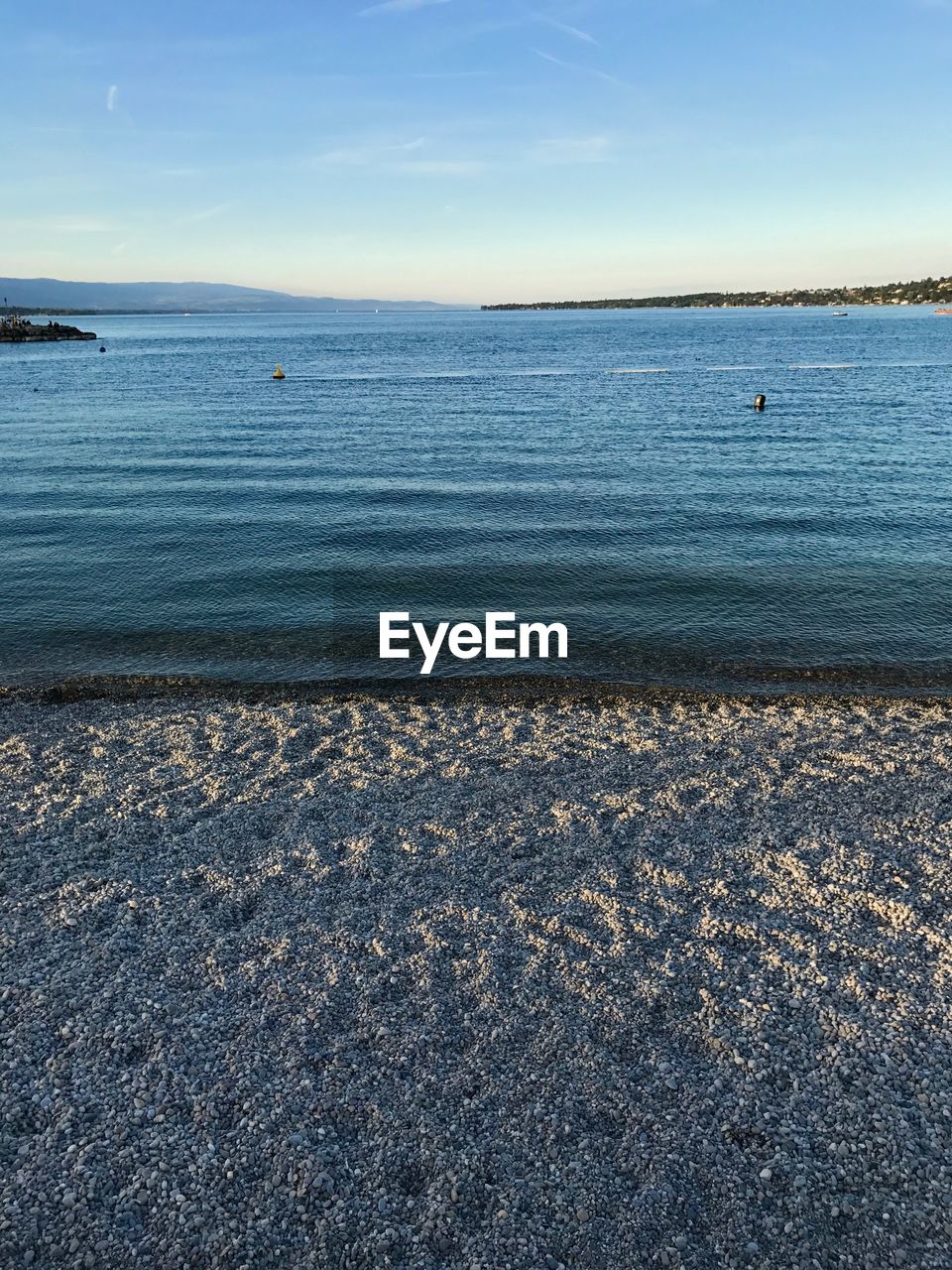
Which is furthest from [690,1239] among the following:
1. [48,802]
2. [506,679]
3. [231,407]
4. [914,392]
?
[914,392]

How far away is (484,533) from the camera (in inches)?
977

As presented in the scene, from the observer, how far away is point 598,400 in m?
53.0

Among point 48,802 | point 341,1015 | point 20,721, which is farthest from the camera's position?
point 20,721

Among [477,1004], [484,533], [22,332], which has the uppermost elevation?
[22,332]

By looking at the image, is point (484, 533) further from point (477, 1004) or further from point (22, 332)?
point (22, 332)

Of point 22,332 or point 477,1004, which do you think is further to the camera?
point 22,332

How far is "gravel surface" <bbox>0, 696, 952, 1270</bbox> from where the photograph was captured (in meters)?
5.97

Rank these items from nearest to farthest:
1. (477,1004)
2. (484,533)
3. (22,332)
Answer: (477,1004)
(484,533)
(22,332)

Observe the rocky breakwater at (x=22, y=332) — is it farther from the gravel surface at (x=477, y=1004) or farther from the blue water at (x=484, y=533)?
the gravel surface at (x=477, y=1004)

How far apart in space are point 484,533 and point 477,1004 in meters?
18.2

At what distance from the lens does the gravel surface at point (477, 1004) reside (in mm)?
5969

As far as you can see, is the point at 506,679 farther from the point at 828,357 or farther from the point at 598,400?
the point at 828,357

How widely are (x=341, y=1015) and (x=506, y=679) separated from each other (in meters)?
9.03

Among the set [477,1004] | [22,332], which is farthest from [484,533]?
[22,332]
